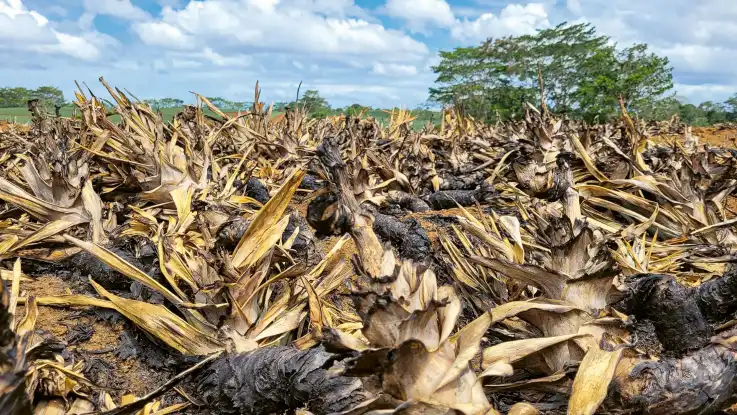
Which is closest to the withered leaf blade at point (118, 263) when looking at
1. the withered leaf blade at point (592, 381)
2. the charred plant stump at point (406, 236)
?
the charred plant stump at point (406, 236)

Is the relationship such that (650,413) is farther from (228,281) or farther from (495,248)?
(228,281)

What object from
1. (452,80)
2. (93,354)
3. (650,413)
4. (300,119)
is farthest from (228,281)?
(452,80)

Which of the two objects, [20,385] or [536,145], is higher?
[536,145]

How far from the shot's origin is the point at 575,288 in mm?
1186

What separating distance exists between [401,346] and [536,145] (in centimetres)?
256

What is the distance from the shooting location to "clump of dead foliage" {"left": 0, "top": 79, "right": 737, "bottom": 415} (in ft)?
3.05

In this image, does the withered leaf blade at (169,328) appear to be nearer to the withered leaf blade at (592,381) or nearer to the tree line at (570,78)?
the withered leaf blade at (592,381)

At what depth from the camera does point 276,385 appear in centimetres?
117

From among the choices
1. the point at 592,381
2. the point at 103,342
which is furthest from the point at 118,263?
the point at 592,381

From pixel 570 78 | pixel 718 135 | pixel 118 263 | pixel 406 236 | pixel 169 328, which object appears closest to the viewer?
pixel 169 328

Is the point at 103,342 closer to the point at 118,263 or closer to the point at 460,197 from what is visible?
the point at 118,263

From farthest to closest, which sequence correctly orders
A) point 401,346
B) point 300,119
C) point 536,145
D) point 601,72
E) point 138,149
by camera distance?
point 601,72
point 300,119
point 536,145
point 138,149
point 401,346

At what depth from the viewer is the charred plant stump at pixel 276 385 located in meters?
1.04

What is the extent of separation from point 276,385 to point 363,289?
340 millimetres
